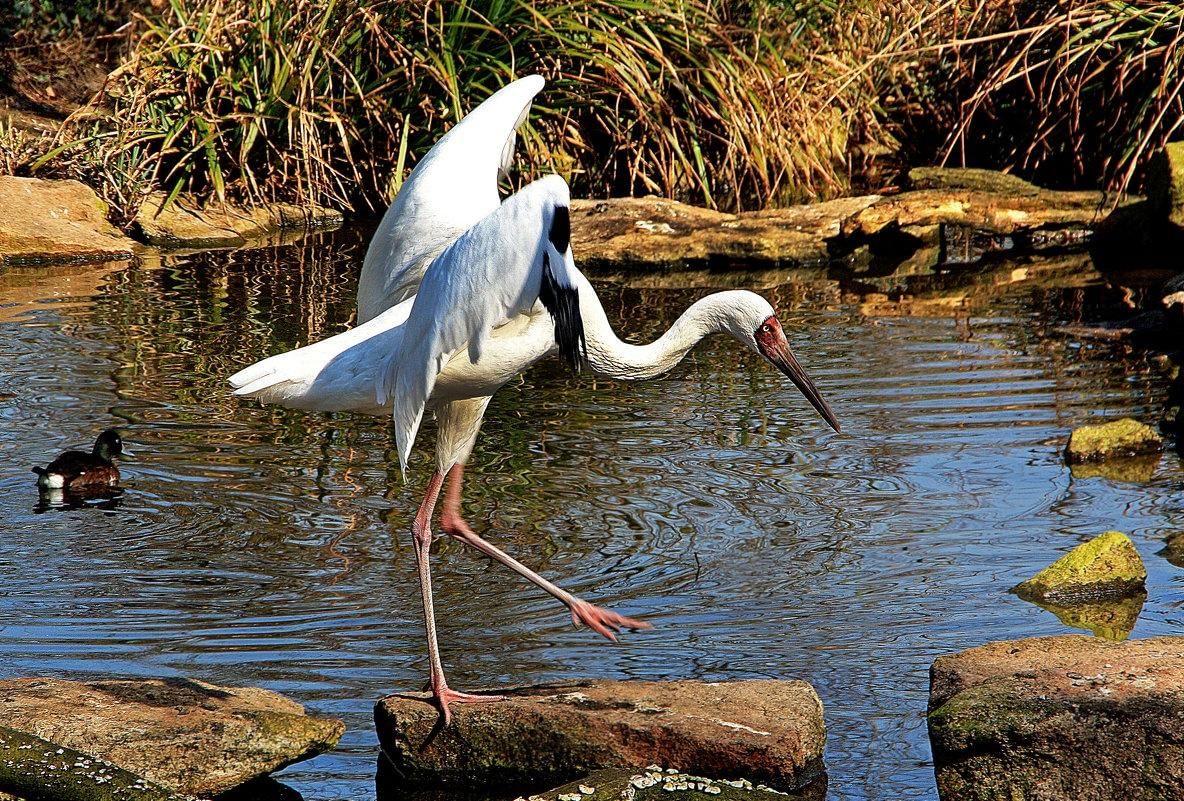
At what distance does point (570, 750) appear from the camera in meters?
4.16

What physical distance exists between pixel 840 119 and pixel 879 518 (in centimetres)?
902

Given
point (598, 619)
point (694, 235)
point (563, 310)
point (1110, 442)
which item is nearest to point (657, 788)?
point (598, 619)

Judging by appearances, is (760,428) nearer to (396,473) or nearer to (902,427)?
(902,427)

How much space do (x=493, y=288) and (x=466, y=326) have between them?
183mm

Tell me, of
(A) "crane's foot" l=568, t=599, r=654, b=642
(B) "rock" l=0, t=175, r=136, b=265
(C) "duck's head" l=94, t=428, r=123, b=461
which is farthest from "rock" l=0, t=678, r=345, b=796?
(B) "rock" l=0, t=175, r=136, b=265

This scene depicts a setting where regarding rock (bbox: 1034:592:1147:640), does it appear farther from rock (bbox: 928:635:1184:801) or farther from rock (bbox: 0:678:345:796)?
rock (bbox: 0:678:345:796)

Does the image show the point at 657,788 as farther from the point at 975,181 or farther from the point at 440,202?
the point at 975,181

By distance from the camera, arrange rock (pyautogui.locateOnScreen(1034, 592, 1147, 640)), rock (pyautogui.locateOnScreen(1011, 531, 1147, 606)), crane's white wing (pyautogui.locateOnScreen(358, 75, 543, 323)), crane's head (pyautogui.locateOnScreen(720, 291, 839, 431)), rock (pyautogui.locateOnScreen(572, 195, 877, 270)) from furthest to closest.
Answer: rock (pyautogui.locateOnScreen(572, 195, 877, 270))
crane's white wing (pyautogui.locateOnScreen(358, 75, 543, 323))
crane's head (pyautogui.locateOnScreen(720, 291, 839, 431))
rock (pyautogui.locateOnScreen(1011, 531, 1147, 606))
rock (pyautogui.locateOnScreen(1034, 592, 1147, 640))

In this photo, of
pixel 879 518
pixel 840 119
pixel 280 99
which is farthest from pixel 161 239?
pixel 879 518

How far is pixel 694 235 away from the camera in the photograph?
1218 centimetres

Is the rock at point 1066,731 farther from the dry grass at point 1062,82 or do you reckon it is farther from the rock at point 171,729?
the dry grass at point 1062,82

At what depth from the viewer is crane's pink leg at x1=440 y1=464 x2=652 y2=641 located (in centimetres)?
507

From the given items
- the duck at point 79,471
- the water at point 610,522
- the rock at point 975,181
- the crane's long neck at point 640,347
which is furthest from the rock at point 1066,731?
the rock at point 975,181

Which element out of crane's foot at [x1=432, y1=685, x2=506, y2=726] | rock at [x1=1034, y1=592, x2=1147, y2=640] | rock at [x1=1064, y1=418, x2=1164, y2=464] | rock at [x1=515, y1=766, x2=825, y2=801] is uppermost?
rock at [x1=1064, y1=418, x2=1164, y2=464]
